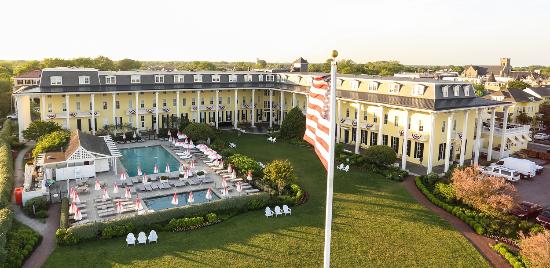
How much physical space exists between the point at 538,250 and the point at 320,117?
1208cm

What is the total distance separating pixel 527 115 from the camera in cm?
5703

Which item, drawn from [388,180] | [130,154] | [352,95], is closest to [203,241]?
[388,180]

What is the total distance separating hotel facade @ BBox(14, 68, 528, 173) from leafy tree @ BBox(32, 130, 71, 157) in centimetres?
832

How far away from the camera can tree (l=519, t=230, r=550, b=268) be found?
1698cm

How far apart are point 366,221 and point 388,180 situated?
9.05m

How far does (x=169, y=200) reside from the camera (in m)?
27.8

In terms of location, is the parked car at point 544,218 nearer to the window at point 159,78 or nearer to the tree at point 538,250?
the tree at point 538,250

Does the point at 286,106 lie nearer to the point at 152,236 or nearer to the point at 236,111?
the point at 236,111

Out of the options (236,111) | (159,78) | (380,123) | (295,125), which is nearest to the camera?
(380,123)

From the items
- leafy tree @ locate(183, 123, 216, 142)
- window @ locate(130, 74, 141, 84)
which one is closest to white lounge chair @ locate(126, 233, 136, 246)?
leafy tree @ locate(183, 123, 216, 142)

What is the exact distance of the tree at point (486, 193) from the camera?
23.6 m

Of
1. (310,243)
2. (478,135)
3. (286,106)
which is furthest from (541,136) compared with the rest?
(310,243)

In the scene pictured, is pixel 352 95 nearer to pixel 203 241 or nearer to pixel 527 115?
pixel 203 241

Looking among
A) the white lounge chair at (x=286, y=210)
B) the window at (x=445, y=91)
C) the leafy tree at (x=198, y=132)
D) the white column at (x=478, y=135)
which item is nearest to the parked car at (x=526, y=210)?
the white column at (x=478, y=135)
